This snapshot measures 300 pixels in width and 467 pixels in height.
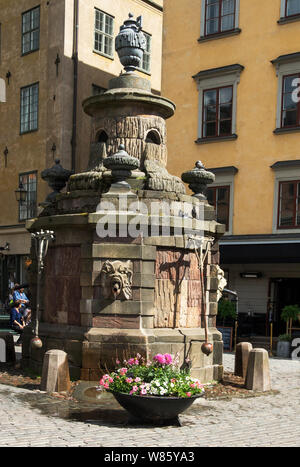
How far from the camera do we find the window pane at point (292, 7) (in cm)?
2211

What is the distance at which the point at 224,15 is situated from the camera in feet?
78.7

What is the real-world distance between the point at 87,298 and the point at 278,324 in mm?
12638

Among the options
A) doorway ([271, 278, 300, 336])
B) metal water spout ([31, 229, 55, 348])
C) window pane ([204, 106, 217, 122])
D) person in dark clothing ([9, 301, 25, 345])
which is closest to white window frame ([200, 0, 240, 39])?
window pane ([204, 106, 217, 122])

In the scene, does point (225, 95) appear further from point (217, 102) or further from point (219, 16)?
point (219, 16)

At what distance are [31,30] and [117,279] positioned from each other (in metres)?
22.3

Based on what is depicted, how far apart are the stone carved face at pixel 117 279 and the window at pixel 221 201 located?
40.5 ft

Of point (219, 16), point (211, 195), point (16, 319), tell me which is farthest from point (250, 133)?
point (16, 319)

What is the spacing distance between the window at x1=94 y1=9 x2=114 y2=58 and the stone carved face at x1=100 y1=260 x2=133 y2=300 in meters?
20.5

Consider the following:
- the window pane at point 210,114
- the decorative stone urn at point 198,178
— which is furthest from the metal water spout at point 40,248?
the window pane at point 210,114

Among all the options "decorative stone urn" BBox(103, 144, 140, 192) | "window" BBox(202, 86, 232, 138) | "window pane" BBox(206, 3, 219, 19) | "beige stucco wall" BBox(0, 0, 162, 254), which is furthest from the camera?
"beige stucco wall" BBox(0, 0, 162, 254)

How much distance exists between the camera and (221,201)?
76.9 ft

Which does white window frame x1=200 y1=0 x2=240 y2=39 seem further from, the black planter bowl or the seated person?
the black planter bowl

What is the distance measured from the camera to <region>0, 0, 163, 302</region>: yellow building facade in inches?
1102

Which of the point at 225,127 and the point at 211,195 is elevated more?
the point at 225,127
